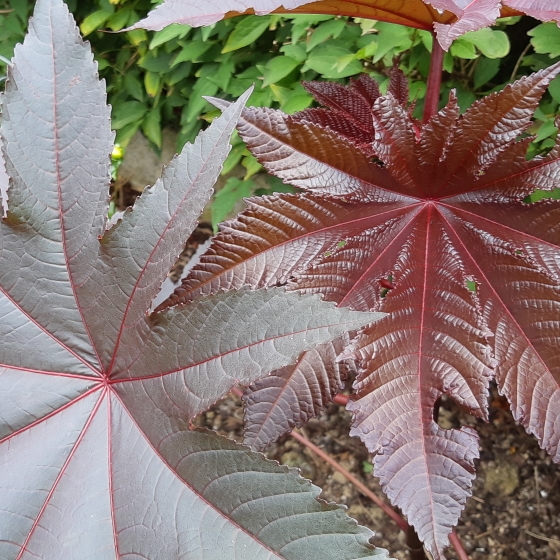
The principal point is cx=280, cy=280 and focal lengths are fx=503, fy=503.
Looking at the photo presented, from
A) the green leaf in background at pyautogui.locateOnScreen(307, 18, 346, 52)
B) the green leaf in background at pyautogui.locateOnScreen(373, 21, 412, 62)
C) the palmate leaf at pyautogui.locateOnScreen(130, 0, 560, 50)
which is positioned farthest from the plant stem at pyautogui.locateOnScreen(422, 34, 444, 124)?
the green leaf in background at pyautogui.locateOnScreen(307, 18, 346, 52)

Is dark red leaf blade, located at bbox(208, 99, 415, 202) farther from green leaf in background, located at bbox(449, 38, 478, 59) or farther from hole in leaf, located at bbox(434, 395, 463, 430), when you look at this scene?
hole in leaf, located at bbox(434, 395, 463, 430)

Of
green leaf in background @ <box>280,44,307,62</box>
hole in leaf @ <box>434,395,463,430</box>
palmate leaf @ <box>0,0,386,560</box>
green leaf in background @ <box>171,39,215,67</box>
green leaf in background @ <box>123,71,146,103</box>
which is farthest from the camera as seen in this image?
green leaf in background @ <box>123,71,146,103</box>

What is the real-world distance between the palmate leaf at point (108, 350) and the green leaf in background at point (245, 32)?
1.10 meters

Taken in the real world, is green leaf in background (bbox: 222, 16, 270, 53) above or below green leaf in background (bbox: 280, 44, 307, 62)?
above

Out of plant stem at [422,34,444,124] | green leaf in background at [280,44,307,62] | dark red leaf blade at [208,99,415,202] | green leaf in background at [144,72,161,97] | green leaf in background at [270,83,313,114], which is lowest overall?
dark red leaf blade at [208,99,415,202]

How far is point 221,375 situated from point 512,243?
0.39 meters

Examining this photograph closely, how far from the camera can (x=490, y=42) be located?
1051 mm

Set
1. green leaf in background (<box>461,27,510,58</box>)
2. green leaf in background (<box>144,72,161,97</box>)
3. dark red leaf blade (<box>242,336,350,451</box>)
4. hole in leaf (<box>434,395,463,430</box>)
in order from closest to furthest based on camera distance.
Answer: dark red leaf blade (<box>242,336,350,451</box>)
green leaf in background (<box>461,27,510,58</box>)
hole in leaf (<box>434,395,463,430</box>)
green leaf in background (<box>144,72,161,97</box>)

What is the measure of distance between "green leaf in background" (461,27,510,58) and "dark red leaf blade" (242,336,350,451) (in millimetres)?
794

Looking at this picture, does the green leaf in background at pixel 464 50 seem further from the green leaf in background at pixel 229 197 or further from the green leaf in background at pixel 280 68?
the green leaf in background at pixel 229 197

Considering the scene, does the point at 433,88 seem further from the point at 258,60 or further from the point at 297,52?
the point at 258,60

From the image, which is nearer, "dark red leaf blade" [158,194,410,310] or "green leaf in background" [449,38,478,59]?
"dark red leaf blade" [158,194,410,310]

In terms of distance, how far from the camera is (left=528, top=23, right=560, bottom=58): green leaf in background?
1.06 metres

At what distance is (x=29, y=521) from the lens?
1.56 feet
